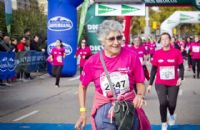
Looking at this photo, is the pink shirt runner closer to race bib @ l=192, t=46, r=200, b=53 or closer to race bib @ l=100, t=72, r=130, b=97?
race bib @ l=100, t=72, r=130, b=97

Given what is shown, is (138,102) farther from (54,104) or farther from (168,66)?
(54,104)

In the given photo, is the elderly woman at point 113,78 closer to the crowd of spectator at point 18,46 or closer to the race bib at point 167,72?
the race bib at point 167,72

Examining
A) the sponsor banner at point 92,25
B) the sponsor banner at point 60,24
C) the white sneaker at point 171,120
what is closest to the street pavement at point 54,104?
the white sneaker at point 171,120

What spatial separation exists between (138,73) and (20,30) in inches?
887

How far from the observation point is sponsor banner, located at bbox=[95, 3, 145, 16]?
18.9 meters

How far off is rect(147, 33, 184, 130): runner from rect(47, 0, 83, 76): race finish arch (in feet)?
43.3

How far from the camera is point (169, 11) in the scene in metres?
70.7

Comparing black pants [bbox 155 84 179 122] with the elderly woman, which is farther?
black pants [bbox 155 84 179 122]

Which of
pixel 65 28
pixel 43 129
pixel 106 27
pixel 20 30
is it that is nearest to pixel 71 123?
pixel 43 129

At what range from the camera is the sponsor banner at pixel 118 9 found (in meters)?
18.9

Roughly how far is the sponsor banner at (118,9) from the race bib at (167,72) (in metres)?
10.2

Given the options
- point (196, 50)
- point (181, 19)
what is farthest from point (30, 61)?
point (181, 19)

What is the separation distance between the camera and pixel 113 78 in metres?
4.92

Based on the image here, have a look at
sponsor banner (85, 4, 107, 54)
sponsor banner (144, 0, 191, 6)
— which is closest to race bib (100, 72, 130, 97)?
sponsor banner (144, 0, 191, 6)
